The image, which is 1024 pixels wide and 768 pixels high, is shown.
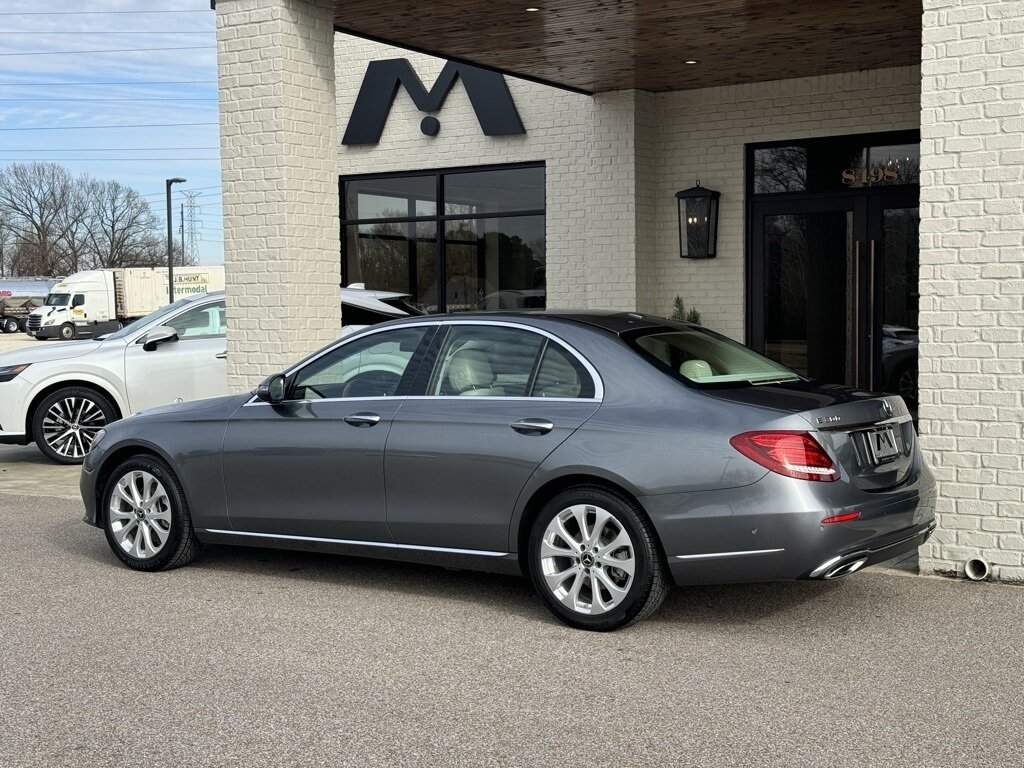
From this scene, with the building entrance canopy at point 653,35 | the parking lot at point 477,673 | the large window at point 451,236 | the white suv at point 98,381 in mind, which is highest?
the building entrance canopy at point 653,35

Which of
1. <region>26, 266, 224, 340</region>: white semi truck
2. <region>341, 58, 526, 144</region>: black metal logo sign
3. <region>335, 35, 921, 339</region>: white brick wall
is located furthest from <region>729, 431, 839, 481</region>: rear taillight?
<region>26, 266, 224, 340</region>: white semi truck

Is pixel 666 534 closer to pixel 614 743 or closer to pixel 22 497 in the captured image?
pixel 614 743

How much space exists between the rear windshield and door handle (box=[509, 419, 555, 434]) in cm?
57

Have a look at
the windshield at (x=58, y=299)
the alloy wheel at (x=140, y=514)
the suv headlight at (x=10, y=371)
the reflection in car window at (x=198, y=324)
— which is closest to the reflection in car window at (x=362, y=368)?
the alloy wheel at (x=140, y=514)

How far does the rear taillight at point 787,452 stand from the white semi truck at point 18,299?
6149cm

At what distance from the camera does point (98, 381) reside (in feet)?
40.2

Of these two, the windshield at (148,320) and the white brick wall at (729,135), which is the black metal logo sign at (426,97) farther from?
the windshield at (148,320)

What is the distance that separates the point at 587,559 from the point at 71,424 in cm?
794

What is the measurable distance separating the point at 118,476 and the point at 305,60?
3.64 meters

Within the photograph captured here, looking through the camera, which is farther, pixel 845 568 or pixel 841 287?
pixel 841 287

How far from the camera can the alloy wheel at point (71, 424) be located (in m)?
12.3

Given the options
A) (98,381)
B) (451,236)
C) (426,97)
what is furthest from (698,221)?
(98,381)

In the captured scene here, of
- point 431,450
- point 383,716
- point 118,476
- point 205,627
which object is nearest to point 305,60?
point 118,476

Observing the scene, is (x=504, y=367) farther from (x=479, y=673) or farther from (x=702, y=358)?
(x=479, y=673)
